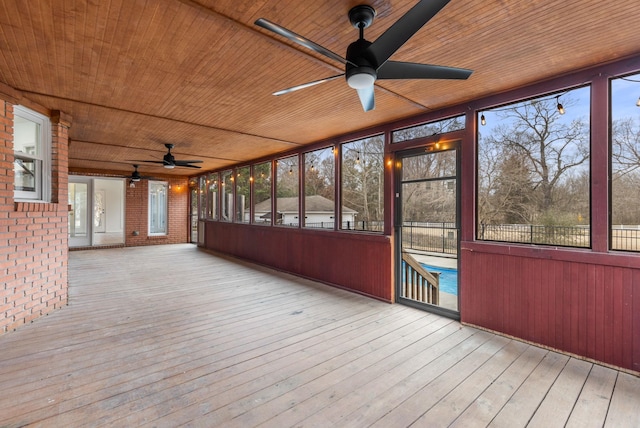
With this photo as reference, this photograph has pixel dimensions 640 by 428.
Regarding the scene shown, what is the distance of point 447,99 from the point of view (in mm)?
3664

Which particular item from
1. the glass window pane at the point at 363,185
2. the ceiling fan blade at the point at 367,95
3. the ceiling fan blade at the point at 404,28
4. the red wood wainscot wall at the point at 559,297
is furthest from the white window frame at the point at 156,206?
the ceiling fan blade at the point at 404,28

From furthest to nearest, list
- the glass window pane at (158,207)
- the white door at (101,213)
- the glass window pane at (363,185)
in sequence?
the white door at (101,213) → the glass window pane at (158,207) → the glass window pane at (363,185)

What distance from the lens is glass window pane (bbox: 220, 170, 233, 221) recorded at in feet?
29.8

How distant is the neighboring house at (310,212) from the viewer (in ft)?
18.3

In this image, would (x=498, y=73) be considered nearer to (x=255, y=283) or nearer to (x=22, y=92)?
(x=255, y=283)

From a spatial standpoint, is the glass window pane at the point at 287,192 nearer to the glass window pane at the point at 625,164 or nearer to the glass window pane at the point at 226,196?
the glass window pane at the point at 226,196

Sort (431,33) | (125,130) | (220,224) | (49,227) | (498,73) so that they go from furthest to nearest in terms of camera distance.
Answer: (220,224), (125,130), (49,227), (498,73), (431,33)

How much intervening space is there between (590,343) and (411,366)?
179 cm

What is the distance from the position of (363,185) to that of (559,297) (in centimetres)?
303

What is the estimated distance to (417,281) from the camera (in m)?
4.57

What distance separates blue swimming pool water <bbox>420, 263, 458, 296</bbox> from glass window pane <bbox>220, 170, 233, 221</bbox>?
652 centimetres

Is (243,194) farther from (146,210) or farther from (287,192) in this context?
(146,210)

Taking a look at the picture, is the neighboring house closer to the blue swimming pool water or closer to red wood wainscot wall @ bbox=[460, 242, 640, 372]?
the blue swimming pool water

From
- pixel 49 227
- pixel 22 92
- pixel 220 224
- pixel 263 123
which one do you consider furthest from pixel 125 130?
pixel 220 224
